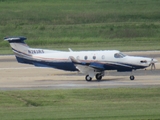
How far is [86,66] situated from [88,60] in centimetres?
52

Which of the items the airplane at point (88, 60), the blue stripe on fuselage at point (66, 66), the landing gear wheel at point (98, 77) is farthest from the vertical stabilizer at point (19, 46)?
the landing gear wheel at point (98, 77)

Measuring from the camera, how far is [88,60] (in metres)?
39.5

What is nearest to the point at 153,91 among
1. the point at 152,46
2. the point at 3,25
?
the point at 152,46

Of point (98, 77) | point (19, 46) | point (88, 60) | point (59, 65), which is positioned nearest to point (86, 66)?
point (88, 60)

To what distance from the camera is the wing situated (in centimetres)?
→ 3906

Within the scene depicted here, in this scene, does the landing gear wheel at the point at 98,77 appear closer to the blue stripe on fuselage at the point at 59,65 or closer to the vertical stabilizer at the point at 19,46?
the blue stripe on fuselage at the point at 59,65

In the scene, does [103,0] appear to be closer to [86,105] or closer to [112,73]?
[112,73]

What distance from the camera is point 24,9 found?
87.6 meters

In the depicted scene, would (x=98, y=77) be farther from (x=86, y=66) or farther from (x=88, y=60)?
(x=88, y=60)

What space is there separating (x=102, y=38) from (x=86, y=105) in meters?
41.7

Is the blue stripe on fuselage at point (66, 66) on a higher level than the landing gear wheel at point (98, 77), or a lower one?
higher

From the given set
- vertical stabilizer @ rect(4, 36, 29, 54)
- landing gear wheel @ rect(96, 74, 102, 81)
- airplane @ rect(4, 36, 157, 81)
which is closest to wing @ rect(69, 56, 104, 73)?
airplane @ rect(4, 36, 157, 81)

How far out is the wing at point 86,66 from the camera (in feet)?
128

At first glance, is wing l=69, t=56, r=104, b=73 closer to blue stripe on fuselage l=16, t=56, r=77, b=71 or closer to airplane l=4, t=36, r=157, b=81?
airplane l=4, t=36, r=157, b=81
